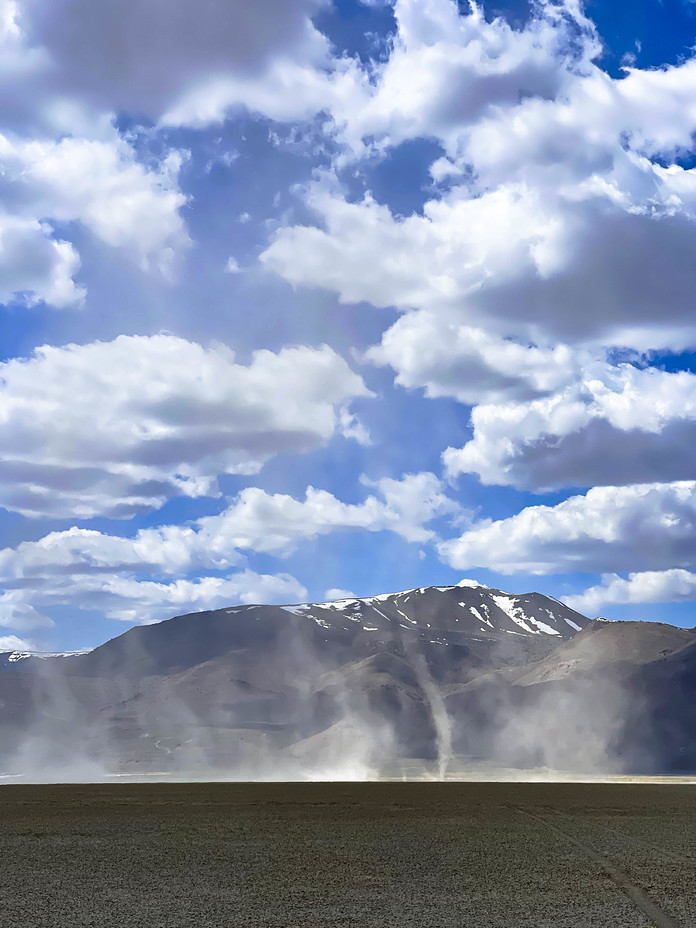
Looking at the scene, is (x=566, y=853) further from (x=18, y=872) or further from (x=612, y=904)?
(x=18, y=872)

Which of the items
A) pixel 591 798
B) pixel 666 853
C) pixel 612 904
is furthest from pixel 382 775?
pixel 612 904

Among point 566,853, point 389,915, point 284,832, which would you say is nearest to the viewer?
point 389,915

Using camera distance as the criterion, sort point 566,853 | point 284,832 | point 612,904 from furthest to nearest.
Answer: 1. point 284,832
2. point 566,853
3. point 612,904

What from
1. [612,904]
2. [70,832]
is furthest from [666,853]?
[70,832]

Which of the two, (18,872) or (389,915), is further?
(18,872)

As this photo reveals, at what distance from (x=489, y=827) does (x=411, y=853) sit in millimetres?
12924

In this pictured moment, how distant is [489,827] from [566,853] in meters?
12.1

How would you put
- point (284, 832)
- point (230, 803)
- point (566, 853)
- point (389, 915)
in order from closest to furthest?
point (389, 915) → point (566, 853) → point (284, 832) → point (230, 803)

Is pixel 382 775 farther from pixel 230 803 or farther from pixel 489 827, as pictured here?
pixel 489 827

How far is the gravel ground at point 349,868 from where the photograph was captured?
→ 26.0 m

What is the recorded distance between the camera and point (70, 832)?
48.6 m

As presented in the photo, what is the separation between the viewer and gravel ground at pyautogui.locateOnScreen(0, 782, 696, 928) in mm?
26016

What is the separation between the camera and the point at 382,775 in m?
192

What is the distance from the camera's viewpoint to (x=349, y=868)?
3469cm
